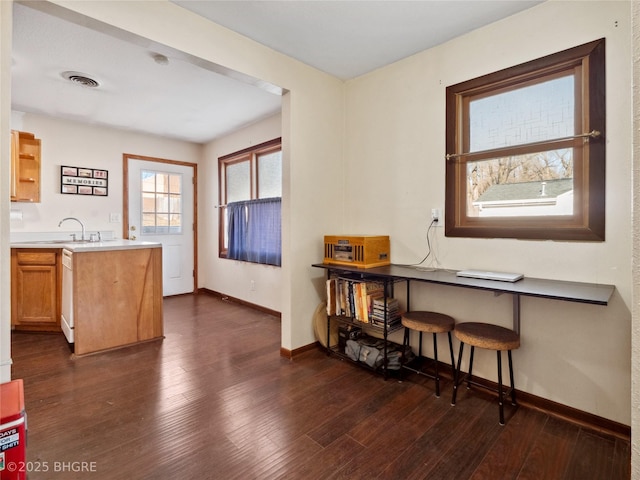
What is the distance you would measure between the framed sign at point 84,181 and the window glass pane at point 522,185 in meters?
4.50

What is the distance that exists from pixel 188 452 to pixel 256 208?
9.49 ft

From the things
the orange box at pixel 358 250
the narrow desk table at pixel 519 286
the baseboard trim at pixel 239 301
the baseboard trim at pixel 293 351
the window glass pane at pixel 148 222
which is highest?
the window glass pane at pixel 148 222

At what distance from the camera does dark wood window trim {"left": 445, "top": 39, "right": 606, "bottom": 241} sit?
1.78m

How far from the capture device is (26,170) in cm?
369

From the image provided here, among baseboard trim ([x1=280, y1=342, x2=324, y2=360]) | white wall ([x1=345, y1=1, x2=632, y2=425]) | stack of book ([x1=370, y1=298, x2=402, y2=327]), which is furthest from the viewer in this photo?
baseboard trim ([x1=280, y1=342, x2=324, y2=360])

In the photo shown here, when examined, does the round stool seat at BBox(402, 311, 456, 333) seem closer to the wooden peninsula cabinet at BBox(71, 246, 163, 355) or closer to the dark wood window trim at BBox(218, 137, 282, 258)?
the wooden peninsula cabinet at BBox(71, 246, 163, 355)

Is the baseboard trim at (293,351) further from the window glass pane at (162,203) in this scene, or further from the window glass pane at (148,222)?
the window glass pane at (162,203)

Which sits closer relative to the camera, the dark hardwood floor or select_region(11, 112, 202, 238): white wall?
the dark hardwood floor

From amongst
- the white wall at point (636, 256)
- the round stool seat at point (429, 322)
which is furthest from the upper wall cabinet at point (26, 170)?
the white wall at point (636, 256)

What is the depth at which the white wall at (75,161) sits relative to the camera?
386 centimetres

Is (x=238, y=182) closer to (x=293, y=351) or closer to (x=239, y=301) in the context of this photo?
(x=239, y=301)

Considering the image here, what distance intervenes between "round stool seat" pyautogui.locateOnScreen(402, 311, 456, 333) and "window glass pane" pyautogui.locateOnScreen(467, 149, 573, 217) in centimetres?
77

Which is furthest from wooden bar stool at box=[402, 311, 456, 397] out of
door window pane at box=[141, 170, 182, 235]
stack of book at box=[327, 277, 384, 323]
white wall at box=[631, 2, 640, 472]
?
door window pane at box=[141, 170, 182, 235]

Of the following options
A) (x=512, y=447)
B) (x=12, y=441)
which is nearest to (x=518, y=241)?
(x=512, y=447)
